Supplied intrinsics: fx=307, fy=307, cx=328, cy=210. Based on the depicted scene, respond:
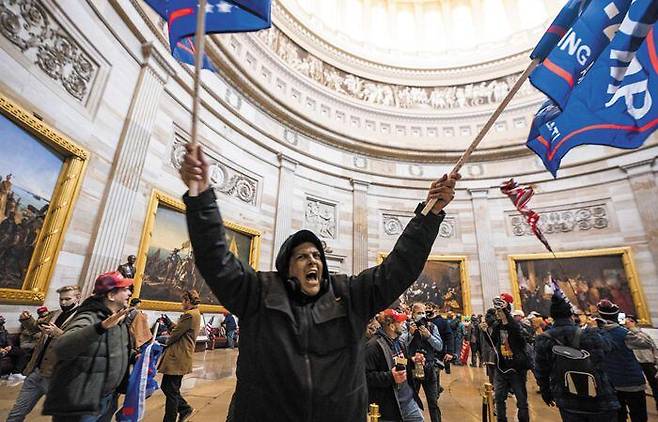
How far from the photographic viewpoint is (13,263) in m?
4.65

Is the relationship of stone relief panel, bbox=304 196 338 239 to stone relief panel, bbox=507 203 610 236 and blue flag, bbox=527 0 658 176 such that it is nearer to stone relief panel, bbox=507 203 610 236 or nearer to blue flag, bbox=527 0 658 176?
stone relief panel, bbox=507 203 610 236

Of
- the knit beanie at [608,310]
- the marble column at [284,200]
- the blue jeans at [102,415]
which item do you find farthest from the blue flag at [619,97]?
the marble column at [284,200]

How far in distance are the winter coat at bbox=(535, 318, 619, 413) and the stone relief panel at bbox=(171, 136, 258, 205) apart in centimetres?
866

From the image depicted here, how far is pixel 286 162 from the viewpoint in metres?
12.7

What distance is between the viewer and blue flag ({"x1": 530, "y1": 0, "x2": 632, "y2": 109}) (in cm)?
243

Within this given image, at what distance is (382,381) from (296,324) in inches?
65.6

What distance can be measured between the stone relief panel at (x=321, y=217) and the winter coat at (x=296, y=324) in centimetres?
1140

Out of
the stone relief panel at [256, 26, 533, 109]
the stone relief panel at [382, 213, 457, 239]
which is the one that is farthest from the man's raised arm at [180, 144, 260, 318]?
the stone relief panel at [256, 26, 533, 109]

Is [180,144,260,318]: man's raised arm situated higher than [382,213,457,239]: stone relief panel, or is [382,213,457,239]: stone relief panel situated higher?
[382,213,457,239]: stone relief panel

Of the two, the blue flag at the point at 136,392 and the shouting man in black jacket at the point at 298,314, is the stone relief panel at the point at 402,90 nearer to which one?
the blue flag at the point at 136,392

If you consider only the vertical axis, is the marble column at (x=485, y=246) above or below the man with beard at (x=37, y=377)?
above

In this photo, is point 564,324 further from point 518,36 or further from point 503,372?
point 518,36

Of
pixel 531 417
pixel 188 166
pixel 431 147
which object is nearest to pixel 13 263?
pixel 188 166

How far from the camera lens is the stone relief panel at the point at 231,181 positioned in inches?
386
